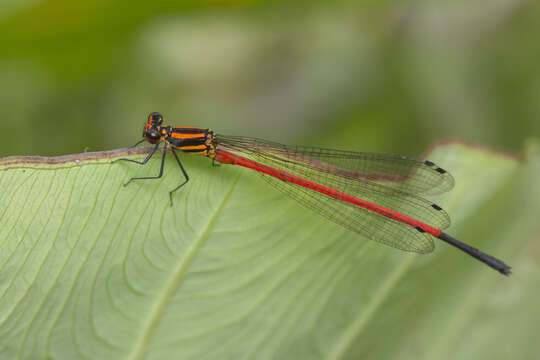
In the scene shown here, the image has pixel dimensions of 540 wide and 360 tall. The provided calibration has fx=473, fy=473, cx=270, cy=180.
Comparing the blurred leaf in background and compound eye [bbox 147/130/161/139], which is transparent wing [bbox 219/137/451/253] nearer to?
compound eye [bbox 147/130/161/139]

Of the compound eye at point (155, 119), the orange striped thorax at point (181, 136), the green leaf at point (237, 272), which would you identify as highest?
the compound eye at point (155, 119)

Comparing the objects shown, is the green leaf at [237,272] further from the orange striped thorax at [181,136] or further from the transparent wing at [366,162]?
the orange striped thorax at [181,136]

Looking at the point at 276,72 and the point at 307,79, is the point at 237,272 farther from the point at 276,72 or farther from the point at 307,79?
the point at 276,72

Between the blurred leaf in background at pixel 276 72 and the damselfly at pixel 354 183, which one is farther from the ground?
the blurred leaf in background at pixel 276 72

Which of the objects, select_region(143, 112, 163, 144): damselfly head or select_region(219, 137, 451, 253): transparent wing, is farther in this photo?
A: select_region(143, 112, 163, 144): damselfly head

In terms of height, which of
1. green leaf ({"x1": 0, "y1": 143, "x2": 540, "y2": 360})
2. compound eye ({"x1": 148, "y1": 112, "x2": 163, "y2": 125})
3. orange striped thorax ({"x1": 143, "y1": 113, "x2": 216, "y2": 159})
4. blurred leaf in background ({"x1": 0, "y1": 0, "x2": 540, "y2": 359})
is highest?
blurred leaf in background ({"x1": 0, "y1": 0, "x2": 540, "y2": 359})

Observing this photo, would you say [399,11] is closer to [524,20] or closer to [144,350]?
[524,20]

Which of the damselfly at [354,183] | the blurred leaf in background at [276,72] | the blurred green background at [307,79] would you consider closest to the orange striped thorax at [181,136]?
the damselfly at [354,183]

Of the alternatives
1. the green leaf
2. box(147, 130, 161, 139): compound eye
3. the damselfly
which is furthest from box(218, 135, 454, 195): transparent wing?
box(147, 130, 161, 139): compound eye
